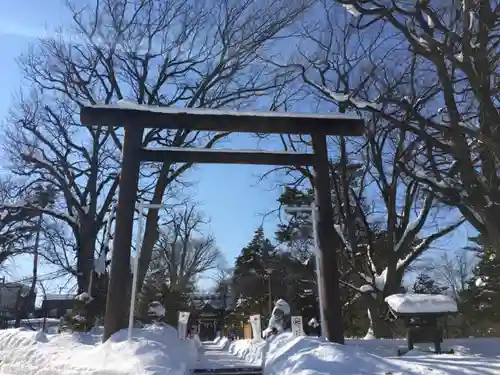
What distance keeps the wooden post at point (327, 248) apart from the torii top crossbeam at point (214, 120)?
1.54 ft

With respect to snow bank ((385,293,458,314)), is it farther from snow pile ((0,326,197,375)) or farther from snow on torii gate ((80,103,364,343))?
snow pile ((0,326,197,375))

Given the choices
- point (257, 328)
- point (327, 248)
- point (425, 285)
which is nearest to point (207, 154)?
point (327, 248)

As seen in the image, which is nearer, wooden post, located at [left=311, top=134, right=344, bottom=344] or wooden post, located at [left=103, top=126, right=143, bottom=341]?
wooden post, located at [left=103, top=126, right=143, bottom=341]

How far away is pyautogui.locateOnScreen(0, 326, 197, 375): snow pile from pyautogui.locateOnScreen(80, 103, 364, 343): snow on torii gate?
0.92 m

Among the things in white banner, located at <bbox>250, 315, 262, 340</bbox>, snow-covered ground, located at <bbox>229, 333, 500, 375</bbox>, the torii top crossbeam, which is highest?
the torii top crossbeam

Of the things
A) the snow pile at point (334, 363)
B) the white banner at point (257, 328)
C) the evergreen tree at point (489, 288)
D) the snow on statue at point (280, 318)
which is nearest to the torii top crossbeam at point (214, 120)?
the snow pile at point (334, 363)

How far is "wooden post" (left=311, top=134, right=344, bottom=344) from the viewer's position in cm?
991

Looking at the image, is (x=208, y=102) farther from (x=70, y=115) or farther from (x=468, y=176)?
(x=468, y=176)

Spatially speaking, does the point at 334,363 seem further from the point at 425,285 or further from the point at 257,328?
the point at 425,285

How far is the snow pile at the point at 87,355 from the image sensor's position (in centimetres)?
721

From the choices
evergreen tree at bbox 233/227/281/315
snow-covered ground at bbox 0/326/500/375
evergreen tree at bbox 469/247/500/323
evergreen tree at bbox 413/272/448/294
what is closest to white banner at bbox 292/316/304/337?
snow-covered ground at bbox 0/326/500/375

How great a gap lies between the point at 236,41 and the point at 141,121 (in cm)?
1028

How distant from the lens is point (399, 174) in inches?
728

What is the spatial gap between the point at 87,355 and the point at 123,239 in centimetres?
233
